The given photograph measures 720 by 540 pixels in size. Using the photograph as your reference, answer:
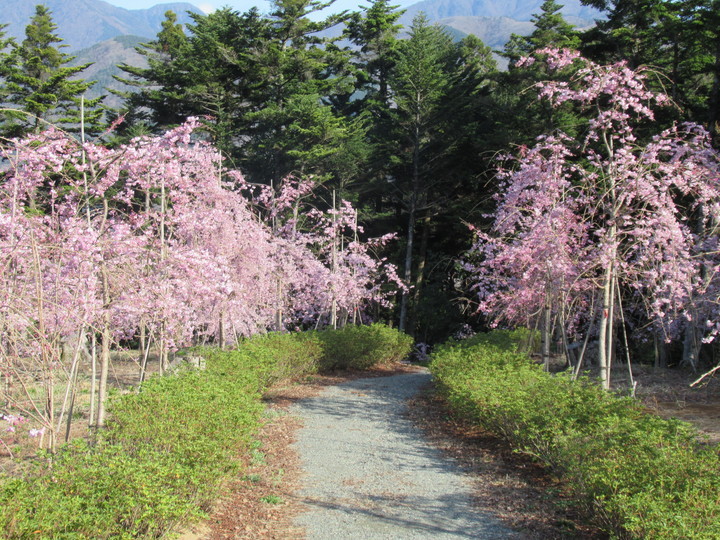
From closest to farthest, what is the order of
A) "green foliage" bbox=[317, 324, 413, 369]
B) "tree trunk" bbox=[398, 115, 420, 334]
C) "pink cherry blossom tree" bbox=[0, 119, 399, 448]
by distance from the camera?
"pink cherry blossom tree" bbox=[0, 119, 399, 448] < "green foliage" bbox=[317, 324, 413, 369] < "tree trunk" bbox=[398, 115, 420, 334]

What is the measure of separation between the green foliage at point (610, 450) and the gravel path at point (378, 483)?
694mm

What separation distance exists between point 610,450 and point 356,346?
33.4 feet

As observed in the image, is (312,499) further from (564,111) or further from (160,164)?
(564,111)

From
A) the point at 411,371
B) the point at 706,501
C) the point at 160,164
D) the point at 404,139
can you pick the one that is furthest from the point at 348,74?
the point at 706,501

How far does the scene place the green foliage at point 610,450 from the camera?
3398 millimetres

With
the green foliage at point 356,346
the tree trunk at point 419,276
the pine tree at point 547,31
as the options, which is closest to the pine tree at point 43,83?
the green foliage at point 356,346

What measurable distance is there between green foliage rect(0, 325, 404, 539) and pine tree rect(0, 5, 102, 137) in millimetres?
16782

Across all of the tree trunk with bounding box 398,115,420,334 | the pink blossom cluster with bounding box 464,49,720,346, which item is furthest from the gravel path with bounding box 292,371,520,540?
the tree trunk with bounding box 398,115,420,334

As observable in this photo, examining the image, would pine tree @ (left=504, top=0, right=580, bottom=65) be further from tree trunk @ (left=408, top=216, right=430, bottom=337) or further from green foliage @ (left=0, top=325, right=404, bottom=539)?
green foliage @ (left=0, top=325, right=404, bottom=539)

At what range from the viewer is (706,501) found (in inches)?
134

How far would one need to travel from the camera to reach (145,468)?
3.72 meters

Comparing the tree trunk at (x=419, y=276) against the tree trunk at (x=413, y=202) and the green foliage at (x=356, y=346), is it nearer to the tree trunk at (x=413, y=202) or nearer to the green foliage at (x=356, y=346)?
the tree trunk at (x=413, y=202)

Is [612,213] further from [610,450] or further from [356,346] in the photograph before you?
[356,346]

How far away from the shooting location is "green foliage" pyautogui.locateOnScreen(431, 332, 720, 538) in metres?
3.40
